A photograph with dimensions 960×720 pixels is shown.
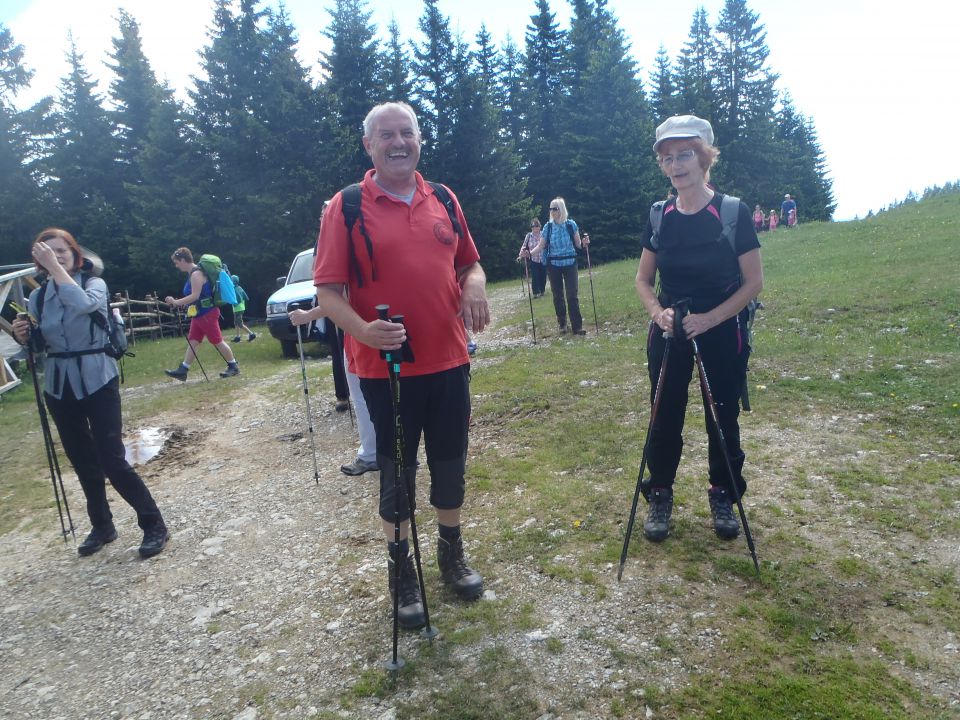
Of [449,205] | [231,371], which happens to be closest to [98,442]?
[449,205]

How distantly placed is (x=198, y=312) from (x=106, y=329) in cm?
708

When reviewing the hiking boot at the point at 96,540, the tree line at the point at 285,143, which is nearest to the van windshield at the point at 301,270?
the hiking boot at the point at 96,540

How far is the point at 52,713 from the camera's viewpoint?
11.3 ft

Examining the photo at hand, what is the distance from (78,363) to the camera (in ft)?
15.9

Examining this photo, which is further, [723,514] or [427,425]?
[723,514]

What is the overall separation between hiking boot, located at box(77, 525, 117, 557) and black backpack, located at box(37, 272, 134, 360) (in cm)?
146

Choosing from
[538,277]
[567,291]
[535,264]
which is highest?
[535,264]

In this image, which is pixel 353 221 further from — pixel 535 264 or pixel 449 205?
pixel 535 264

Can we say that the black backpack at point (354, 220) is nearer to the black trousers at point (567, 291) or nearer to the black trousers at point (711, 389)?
the black trousers at point (711, 389)

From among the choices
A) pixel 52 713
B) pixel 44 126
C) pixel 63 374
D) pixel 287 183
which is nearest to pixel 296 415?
pixel 63 374

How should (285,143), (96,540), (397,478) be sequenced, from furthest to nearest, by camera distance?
(285,143) < (96,540) < (397,478)

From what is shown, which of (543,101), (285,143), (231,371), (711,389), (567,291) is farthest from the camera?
(543,101)

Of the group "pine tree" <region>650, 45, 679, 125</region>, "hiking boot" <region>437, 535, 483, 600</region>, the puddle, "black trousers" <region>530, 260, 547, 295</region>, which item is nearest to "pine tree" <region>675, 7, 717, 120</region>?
"pine tree" <region>650, 45, 679, 125</region>

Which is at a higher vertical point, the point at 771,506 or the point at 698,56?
the point at 698,56
